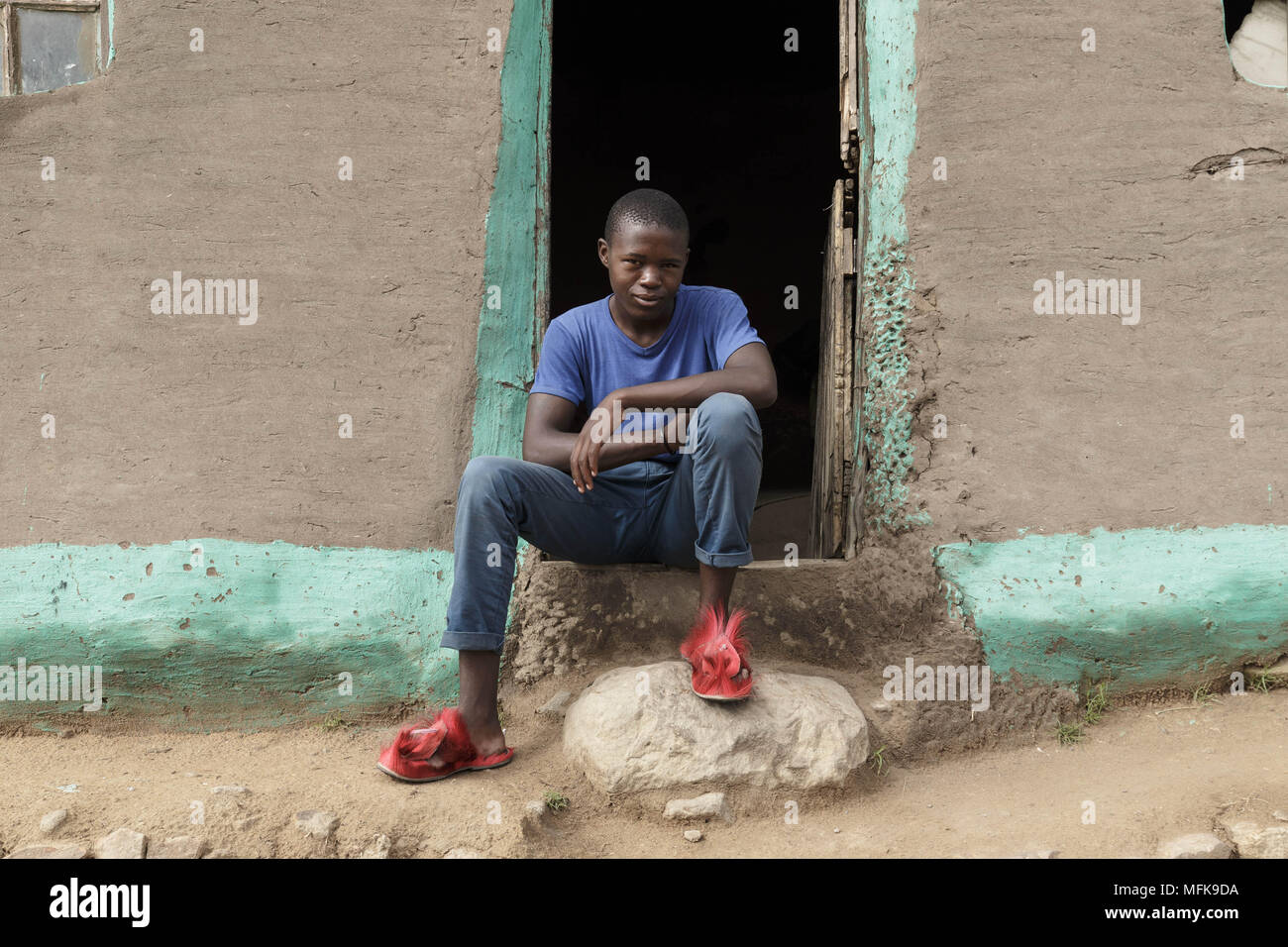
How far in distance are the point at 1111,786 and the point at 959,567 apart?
71 centimetres

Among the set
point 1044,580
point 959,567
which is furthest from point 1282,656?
point 959,567

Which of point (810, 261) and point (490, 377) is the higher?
point (810, 261)

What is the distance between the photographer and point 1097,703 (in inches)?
121

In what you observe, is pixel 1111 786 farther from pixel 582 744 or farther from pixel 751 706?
pixel 582 744

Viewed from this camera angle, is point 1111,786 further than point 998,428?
No

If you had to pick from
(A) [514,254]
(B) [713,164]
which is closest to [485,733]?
(A) [514,254]

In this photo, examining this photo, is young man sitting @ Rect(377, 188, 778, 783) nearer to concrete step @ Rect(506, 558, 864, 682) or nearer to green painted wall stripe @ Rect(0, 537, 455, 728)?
concrete step @ Rect(506, 558, 864, 682)

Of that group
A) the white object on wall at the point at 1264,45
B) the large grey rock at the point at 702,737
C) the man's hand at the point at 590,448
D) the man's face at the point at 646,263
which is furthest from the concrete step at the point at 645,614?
the white object on wall at the point at 1264,45

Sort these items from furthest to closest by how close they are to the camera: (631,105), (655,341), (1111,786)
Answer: (631,105), (655,341), (1111,786)

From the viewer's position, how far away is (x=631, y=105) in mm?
8641

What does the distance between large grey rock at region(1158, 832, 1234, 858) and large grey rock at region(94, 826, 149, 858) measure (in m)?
2.30

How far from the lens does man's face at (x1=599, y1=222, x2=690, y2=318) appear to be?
2.84 metres

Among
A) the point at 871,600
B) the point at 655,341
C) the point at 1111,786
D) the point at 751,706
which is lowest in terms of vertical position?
the point at 1111,786

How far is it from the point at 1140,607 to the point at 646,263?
5.65 feet
